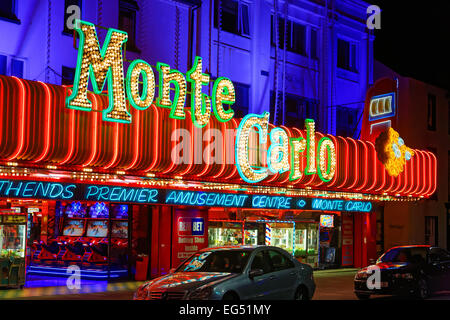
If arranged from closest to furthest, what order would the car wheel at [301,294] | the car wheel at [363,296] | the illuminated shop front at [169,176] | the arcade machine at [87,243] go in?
1. the car wheel at [301,294]
2. the illuminated shop front at [169,176]
3. the car wheel at [363,296]
4. the arcade machine at [87,243]

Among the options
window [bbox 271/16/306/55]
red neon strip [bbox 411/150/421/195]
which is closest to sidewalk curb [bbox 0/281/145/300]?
window [bbox 271/16/306/55]

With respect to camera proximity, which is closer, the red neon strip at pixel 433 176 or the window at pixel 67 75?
the window at pixel 67 75

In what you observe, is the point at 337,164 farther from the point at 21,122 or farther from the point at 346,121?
the point at 21,122

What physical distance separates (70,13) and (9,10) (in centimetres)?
187

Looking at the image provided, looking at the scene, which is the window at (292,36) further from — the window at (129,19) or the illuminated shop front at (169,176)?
the window at (129,19)

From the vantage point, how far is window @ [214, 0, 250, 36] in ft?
80.4

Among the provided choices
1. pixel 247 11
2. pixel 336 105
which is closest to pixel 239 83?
pixel 247 11

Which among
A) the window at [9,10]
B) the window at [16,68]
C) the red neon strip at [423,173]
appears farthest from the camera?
the red neon strip at [423,173]

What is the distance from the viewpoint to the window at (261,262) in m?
13.3

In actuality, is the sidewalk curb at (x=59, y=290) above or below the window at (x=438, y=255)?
below

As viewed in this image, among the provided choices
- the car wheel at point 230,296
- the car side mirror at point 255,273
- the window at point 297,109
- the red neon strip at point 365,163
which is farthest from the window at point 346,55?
the car wheel at point 230,296

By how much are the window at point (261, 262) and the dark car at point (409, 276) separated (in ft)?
15.1

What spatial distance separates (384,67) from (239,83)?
10.7m

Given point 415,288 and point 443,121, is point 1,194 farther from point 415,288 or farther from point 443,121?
point 443,121
